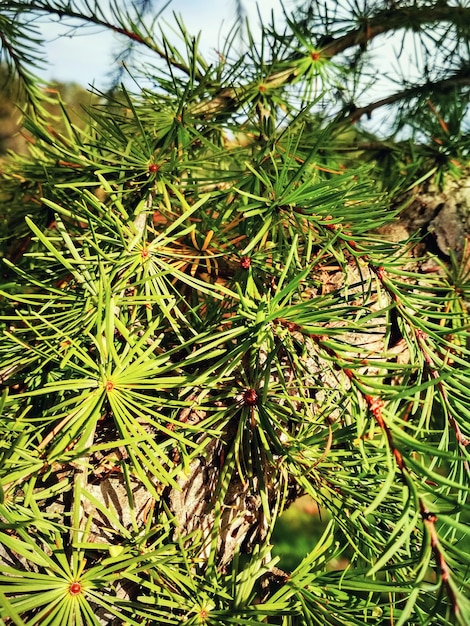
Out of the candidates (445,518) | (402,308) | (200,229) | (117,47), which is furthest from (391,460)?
(117,47)

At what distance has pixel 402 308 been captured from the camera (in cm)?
43

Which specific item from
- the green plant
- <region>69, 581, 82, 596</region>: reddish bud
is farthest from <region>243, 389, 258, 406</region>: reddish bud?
<region>69, 581, 82, 596</region>: reddish bud

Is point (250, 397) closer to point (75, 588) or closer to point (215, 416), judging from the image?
point (215, 416)

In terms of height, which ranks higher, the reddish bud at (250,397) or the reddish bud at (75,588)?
the reddish bud at (250,397)

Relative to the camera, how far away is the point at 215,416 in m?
0.41

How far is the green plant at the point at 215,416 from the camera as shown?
344 mm

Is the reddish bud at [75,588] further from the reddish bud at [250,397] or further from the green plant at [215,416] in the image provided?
the reddish bud at [250,397]

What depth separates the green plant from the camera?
1.13 ft

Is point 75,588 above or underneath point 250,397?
underneath

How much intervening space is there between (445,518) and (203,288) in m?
0.25

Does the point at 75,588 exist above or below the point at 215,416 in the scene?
below

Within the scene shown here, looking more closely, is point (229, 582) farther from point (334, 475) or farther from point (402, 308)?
point (402, 308)

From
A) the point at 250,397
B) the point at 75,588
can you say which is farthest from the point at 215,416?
the point at 75,588

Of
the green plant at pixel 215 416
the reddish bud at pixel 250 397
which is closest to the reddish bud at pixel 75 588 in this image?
the green plant at pixel 215 416
